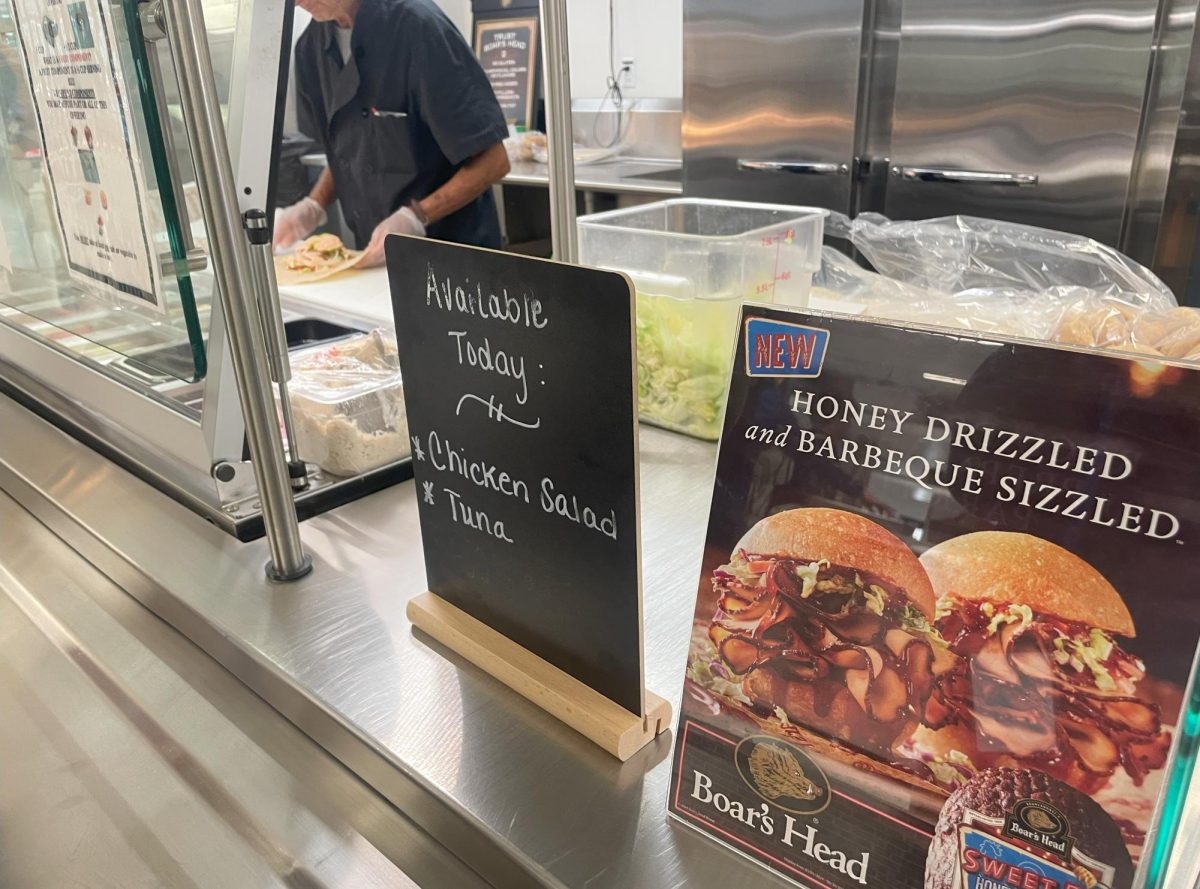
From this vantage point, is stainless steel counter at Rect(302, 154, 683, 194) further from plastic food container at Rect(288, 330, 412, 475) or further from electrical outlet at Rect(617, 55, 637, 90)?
plastic food container at Rect(288, 330, 412, 475)

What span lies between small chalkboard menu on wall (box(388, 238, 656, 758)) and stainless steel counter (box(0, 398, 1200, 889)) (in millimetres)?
62

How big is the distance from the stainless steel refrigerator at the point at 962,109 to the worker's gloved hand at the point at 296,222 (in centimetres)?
181

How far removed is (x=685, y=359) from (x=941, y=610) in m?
0.71

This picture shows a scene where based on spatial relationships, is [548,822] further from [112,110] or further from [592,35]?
[592,35]

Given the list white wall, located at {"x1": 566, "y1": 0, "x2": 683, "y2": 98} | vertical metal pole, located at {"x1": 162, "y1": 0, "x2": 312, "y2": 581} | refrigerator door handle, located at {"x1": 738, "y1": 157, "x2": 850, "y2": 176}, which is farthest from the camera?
white wall, located at {"x1": 566, "y1": 0, "x2": 683, "y2": 98}

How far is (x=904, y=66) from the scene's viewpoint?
295 centimetres

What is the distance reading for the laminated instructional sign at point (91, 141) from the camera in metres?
0.90

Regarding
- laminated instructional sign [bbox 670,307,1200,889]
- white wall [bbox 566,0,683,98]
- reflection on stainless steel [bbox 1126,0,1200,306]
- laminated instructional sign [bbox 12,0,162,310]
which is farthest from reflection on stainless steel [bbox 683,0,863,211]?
laminated instructional sign [bbox 670,307,1200,889]

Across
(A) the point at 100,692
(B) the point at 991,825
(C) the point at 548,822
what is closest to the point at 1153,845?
(B) the point at 991,825

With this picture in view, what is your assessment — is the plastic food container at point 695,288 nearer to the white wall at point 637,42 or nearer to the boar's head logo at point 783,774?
the boar's head logo at point 783,774

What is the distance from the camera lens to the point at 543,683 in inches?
27.4

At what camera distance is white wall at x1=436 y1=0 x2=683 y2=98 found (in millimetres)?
4191

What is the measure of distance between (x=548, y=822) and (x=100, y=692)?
0.54 meters

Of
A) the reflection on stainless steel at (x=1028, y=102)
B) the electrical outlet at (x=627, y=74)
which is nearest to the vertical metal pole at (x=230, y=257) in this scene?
the reflection on stainless steel at (x=1028, y=102)
